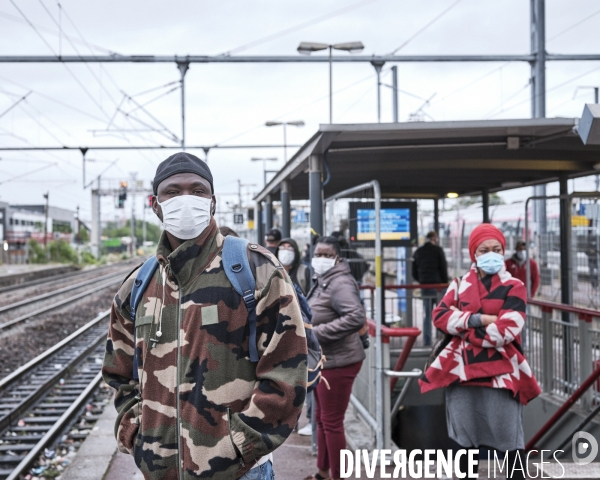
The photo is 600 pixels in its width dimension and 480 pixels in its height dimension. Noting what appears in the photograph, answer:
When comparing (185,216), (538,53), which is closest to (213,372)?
(185,216)

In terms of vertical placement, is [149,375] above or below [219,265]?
below

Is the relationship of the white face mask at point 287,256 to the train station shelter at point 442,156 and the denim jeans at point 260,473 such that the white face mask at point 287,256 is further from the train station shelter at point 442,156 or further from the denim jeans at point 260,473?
the denim jeans at point 260,473

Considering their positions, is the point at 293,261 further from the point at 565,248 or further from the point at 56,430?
the point at 565,248

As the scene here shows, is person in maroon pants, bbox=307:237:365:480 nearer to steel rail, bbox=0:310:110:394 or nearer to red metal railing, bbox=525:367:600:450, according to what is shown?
red metal railing, bbox=525:367:600:450

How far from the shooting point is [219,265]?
2531mm

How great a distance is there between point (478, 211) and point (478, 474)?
1673 cm

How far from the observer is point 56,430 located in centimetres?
834

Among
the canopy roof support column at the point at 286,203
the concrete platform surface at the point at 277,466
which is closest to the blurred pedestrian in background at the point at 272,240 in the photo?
the canopy roof support column at the point at 286,203

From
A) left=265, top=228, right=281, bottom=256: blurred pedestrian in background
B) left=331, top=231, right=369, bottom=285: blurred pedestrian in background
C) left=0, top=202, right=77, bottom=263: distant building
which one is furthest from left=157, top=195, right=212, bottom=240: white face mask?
left=0, top=202, right=77, bottom=263: distant building

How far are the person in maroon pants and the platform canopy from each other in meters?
1.24

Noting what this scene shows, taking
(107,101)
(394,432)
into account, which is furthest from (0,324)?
(394,432)

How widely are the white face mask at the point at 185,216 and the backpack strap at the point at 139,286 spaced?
16 cm

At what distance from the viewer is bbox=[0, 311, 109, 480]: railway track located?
7605 millimetres

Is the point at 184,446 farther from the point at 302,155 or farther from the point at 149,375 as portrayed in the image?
the point at 302,155
